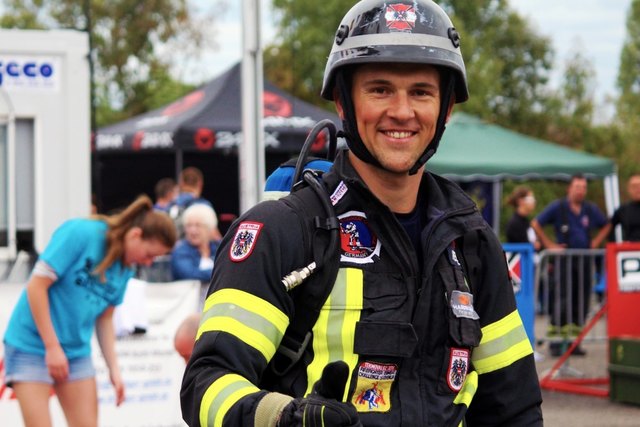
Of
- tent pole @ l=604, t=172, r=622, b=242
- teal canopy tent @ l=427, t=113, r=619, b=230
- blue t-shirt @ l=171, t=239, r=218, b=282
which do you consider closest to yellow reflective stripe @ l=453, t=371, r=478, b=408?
blue t-shirt @ l=171, t=239, r=218, b=282

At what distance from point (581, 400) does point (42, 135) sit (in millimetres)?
5075

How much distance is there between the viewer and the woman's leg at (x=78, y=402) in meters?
6.14

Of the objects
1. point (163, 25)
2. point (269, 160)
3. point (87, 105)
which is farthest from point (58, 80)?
point (163, 25)

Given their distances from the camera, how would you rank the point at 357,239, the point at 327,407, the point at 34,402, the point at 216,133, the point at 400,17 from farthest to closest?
the point at 216,133, the point at 34,402, the point at 400,17, the point at 357,239, the point at 327,407

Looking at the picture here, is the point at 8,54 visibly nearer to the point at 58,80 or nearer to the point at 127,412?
the point at 58,80

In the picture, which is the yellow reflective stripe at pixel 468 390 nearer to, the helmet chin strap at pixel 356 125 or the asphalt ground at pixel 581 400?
the helmet chin strap at pixel 356 125

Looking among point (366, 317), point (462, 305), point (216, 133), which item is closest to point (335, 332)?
point (366, 317)

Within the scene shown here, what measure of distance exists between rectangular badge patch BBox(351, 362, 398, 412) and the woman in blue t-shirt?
12.2 feet

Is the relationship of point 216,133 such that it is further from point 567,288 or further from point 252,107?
point 252,107

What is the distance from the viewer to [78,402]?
6164 mm

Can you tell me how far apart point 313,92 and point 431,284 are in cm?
3699

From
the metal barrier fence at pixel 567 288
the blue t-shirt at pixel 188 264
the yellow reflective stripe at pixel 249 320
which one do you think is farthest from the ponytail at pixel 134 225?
the metal barrier fence at pixel 567 288

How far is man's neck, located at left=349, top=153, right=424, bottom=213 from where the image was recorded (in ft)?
8.56

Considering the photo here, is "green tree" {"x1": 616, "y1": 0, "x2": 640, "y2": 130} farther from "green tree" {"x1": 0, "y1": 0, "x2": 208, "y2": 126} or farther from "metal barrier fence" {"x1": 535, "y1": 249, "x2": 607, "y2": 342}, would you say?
"metal barrier fence" {"x1": 535, "y1": 249, "x2": 607, "y2": 342}
